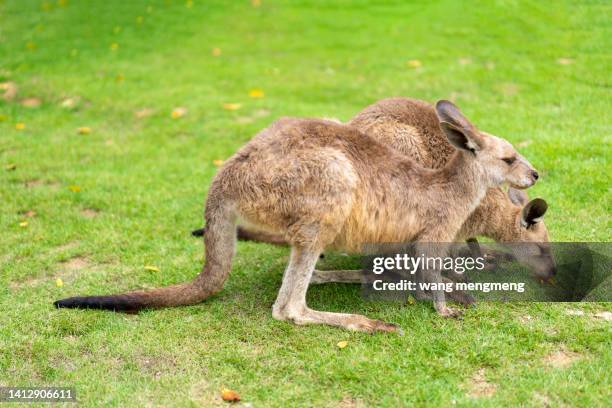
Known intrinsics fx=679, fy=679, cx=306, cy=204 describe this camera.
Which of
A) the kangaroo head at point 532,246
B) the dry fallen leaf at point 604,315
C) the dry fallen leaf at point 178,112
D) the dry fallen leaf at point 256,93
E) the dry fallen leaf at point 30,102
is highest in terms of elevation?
the kangaroo head at point 532,246

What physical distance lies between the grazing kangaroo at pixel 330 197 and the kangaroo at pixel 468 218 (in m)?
0.30

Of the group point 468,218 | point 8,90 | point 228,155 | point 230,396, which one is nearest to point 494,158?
point 468,218

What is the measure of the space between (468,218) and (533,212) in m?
0.48

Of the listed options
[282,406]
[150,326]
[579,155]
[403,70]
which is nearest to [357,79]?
[403,70]

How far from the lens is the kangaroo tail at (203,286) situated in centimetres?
455

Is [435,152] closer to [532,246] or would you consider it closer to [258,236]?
[532,246]

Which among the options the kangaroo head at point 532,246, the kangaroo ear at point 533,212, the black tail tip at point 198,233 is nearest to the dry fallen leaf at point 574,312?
the kangaroo head at point 532,246

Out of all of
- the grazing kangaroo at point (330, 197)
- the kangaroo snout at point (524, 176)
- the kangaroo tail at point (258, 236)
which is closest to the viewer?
the grazing kangaroo at point (330, 197)

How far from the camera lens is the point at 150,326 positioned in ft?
14.6

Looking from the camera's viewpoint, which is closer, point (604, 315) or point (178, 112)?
point (604, 315)

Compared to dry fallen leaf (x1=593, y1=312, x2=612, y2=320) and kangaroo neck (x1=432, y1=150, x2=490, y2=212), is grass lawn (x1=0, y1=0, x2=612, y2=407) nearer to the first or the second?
dry fallen leaf (x1=593, y1=312, x2=612, y2=320)

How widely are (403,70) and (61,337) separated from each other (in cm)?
710

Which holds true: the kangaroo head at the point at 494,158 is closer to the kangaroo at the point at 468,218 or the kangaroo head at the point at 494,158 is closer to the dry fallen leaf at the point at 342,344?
the kangaroo at the point at 468,218

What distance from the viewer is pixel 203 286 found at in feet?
15.2
